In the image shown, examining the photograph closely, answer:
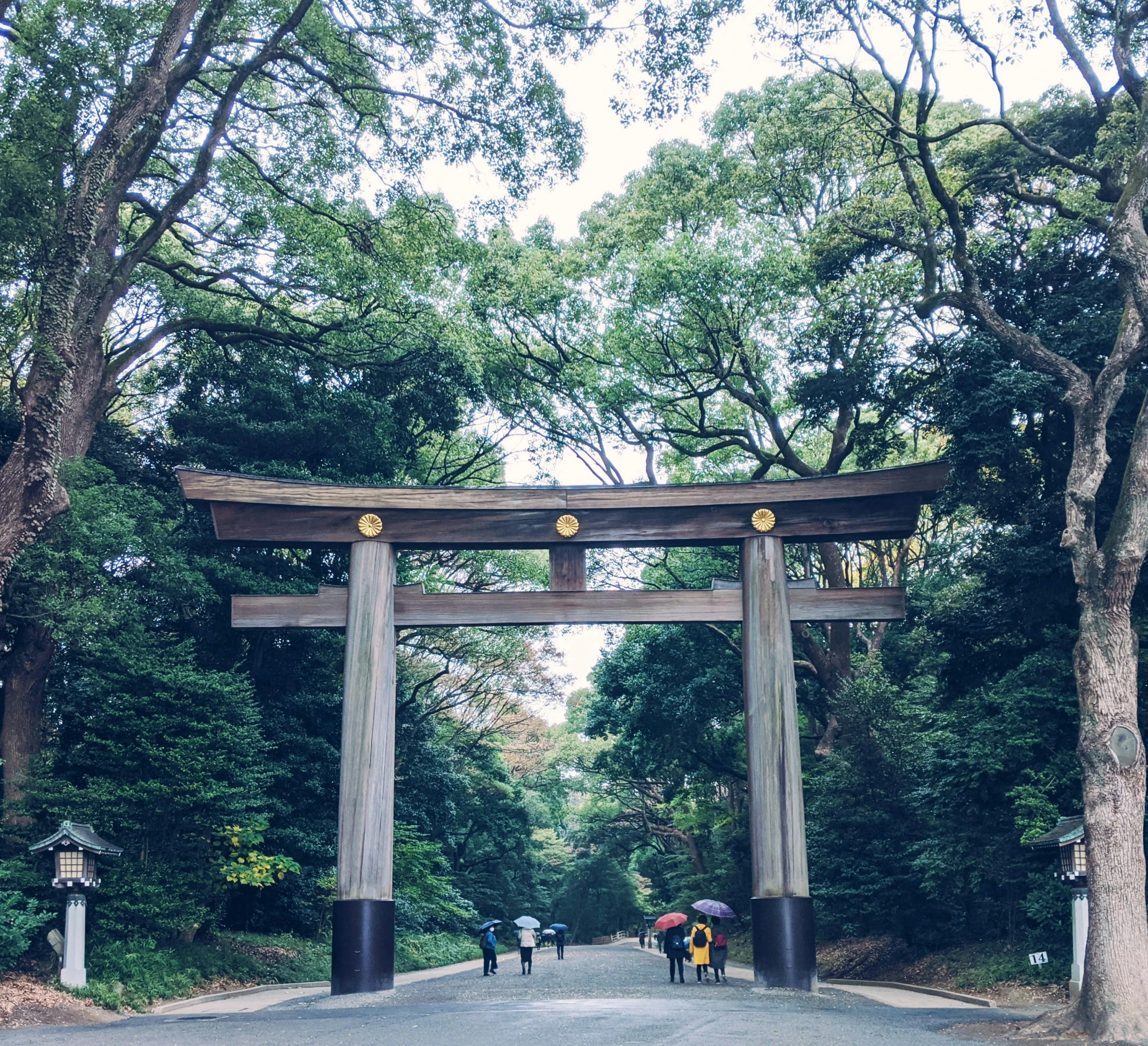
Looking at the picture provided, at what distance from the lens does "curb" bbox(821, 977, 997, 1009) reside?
42.4 feet

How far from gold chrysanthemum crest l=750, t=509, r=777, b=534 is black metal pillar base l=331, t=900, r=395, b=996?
6.23 meters

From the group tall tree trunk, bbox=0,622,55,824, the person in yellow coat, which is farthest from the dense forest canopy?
the person in yellow coat

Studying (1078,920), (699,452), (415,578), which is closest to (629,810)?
(415,578)

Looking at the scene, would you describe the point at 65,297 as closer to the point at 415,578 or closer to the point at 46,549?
the point at 46,549

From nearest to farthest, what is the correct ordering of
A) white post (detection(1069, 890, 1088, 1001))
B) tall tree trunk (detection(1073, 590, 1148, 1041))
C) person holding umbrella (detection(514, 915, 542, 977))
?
tall tree trunk (detection(1073, 590, 1148, 1041)) < white post (detection(1069, 890, 1088, 1001)) < person holding umbrella (detection(514, 915, 542, 977))

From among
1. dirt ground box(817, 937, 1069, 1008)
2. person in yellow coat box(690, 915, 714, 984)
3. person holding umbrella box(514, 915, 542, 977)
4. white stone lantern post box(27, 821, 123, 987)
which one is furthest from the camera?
person holding umbrella box(514, 915, 542, 977)

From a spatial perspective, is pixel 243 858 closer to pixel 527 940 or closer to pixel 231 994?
pixel 231 994

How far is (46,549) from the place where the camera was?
13.6 m

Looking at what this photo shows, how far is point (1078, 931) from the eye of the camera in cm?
1132

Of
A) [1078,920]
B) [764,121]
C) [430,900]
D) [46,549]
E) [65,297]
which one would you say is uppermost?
[764,121]

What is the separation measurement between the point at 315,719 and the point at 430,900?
836cm

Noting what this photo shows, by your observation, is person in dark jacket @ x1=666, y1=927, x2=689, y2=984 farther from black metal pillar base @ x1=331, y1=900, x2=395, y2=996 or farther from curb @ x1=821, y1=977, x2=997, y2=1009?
black metal pillar base @ x1=331, y1=900, x2=395, y2=996

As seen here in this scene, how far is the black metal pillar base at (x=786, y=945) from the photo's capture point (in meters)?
11.6

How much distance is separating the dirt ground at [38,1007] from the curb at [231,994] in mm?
1020
